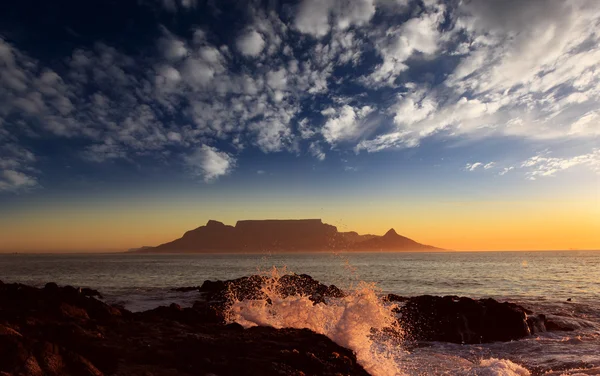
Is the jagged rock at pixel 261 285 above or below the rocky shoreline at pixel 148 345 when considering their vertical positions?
below

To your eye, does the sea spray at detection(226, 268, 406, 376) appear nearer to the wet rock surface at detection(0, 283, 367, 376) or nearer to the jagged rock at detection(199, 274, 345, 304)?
the wet rock surface at detection(0, 283, 367, 376)

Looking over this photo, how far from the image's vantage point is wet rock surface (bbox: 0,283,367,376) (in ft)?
21.6

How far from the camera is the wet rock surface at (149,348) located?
6598 mm

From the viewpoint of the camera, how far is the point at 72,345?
8055 mm

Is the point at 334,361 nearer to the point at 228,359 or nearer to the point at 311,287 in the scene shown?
the point at 228,359

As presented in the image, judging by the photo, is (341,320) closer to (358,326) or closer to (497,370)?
(358,326)

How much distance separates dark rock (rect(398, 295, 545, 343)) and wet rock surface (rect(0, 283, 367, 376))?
8834 millimetres

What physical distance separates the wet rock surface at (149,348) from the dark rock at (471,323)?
8.83 metres

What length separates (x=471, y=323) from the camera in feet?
56.6

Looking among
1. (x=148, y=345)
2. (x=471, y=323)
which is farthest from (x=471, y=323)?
(x=148, y=345)

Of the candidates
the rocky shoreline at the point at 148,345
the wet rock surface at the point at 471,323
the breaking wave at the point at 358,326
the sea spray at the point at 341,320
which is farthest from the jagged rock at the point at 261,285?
the rocky shoreline at the point at 148,345

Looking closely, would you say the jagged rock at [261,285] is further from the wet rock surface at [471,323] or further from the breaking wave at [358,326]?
the breaking wave at [358,326]

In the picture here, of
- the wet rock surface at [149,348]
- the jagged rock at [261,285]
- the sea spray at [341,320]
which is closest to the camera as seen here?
the wet rock surface at [149,348]

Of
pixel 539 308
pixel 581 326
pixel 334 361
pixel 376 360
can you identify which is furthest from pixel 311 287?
pixel 334 361
